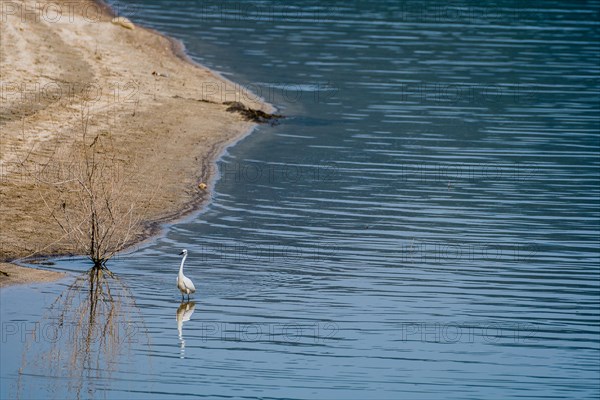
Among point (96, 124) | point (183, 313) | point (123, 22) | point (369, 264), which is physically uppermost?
point (123, 22)

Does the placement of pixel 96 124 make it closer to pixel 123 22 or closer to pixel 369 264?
pixel 369 264

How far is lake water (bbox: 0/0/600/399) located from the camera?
16.3 metres

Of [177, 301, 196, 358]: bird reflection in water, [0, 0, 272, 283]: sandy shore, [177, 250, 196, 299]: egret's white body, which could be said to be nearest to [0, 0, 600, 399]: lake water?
[177, 301, 196, 358]: bird reflection in water

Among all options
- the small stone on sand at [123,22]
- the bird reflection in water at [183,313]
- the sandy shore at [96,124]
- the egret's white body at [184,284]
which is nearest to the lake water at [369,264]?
the bird reflection in water at [183,313]

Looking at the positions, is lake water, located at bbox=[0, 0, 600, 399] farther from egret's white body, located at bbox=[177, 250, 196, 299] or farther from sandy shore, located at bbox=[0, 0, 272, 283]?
sandy shore, located at bbox=[0, 0, 272, 283]

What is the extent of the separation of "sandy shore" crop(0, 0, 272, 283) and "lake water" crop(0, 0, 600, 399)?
786mm

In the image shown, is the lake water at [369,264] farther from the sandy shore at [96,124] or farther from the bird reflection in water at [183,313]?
the sandy shore at [96,124]

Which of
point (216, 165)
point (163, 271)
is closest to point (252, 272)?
point (163, 271)

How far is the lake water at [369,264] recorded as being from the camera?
16312 mm

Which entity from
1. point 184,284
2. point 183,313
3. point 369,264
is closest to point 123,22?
point 369,264

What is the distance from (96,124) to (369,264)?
34.0 feet

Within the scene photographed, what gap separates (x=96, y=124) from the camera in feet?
96.1

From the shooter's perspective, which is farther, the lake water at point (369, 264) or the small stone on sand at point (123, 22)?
the small stone on sand at point (123, 22)

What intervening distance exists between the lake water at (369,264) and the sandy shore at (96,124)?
2.58 ft
